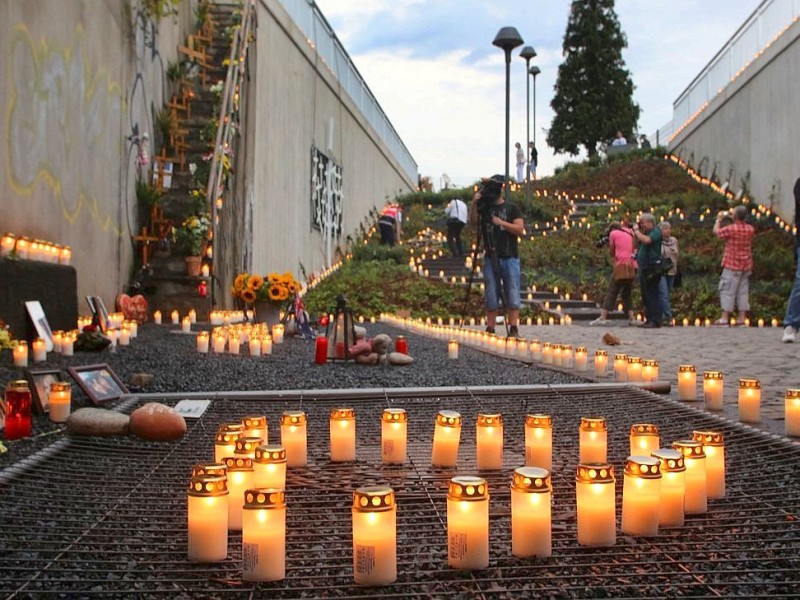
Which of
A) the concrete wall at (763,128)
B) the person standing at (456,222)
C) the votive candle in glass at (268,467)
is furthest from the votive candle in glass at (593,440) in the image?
the person standing at (456,222)

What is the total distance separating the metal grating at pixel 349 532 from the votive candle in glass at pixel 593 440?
0.11 metres

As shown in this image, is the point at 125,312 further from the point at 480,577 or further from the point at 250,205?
the point at 480,577

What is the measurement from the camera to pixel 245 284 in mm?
9141

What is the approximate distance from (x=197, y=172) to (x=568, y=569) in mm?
11614

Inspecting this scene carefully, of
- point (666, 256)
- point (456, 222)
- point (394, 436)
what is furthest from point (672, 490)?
point (456, 222)

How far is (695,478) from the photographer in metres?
2.43

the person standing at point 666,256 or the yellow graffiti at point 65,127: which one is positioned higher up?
the yellow graffiti at point 65,127

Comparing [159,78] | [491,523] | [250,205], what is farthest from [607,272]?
[491,523]

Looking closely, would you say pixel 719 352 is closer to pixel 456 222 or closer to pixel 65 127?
pixel 65 127

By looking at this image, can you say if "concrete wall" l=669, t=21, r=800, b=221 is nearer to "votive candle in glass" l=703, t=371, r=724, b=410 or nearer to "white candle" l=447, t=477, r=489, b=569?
"votive candle in glass" l=703, t=371, r=724, b=410

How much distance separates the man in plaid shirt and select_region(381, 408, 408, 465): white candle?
1042 centimetres

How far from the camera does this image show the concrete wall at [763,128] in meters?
18.1

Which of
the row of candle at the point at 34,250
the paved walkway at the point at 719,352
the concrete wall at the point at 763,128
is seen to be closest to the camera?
the paved walkway at the point at 719,352

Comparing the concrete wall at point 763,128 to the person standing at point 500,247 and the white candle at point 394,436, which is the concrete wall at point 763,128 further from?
the white candle at point 394,436
